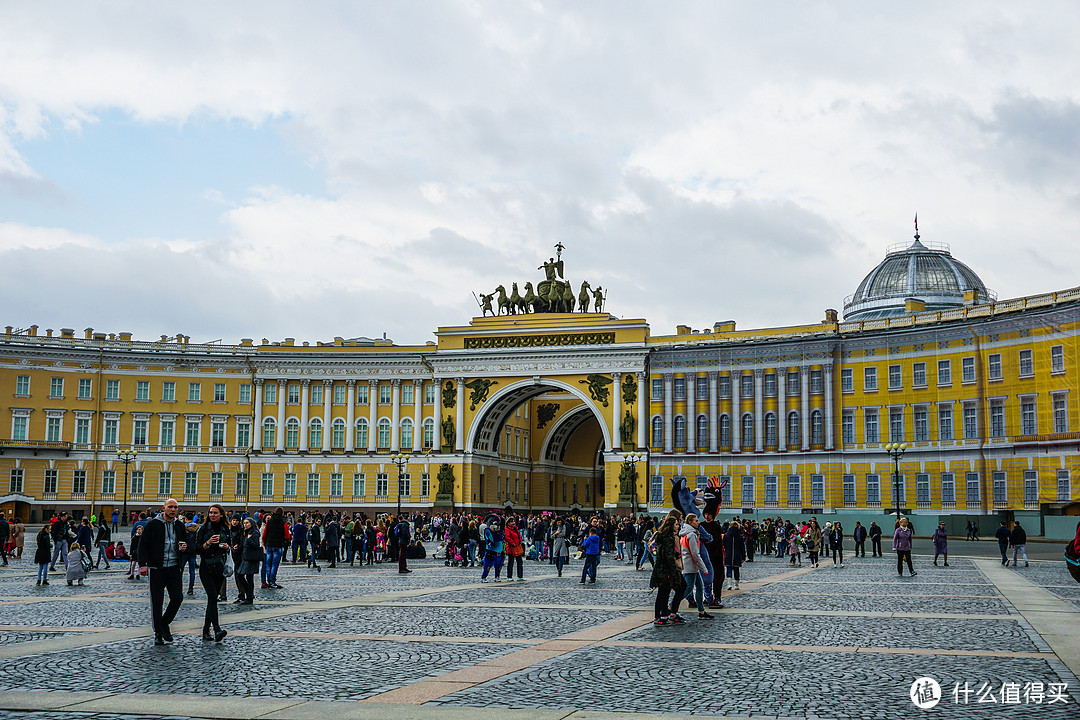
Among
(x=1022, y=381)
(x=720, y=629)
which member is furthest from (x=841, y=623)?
(x=1022, y=381)

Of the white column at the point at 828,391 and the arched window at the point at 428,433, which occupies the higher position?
the white column at the point at 828,391

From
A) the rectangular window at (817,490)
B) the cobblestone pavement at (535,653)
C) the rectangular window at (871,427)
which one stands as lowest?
the cobblestone pavement at (535,653)

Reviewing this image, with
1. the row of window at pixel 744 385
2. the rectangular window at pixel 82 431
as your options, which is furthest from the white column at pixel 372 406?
the row of window at pixel 744 385

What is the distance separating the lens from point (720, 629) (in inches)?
631

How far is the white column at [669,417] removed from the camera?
240ft

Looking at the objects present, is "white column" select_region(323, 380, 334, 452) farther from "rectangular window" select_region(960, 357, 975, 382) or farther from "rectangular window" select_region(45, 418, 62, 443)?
"rectangular window" select_region(960, 357, 975, 382)

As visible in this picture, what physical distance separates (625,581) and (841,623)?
1099cm

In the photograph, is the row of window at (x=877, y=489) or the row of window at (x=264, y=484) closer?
the row of window at (x=877, y=489)

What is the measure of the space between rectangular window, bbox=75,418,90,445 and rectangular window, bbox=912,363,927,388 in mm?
54625

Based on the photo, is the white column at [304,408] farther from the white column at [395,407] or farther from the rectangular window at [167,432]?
the rectangular window at [167,432]

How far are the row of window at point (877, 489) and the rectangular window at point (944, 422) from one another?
227cm

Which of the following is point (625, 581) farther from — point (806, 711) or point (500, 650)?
point (806, 711)

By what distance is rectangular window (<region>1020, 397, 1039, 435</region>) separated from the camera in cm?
5971

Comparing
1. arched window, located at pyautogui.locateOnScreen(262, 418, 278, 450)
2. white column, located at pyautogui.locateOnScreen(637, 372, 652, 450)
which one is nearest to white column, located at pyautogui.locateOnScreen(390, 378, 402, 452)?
arched window, located at pyautogui.locateOnScreen(262, 418, 278, 450)
